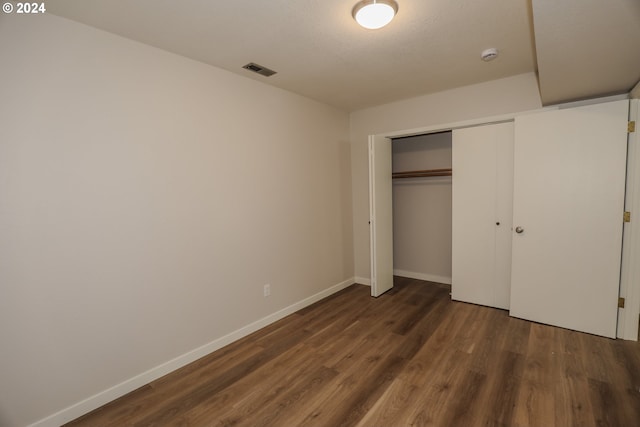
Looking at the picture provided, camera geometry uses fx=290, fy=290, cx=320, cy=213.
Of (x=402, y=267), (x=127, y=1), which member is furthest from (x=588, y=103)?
(x=127, y=1)

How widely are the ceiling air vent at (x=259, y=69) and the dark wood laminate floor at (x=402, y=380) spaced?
2616 millimetres

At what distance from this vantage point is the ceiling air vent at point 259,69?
8.74ft

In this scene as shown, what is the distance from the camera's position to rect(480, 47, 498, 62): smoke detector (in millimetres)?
2507

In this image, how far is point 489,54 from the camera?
2551 mm

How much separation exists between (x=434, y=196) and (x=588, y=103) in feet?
6.31

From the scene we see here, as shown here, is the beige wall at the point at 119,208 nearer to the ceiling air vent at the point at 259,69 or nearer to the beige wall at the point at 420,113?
the ceiling air vent at the point at 259,69

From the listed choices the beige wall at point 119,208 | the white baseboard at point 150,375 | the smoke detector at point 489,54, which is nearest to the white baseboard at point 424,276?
the white baseboard at point 150,375

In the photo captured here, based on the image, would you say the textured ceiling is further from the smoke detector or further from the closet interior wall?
the closet interior wall

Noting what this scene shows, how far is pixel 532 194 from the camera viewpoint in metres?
2.96

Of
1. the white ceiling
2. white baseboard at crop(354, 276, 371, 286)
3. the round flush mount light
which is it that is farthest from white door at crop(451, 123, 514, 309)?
the round flush mount light

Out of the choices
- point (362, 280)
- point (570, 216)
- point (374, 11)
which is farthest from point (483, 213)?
point (374, 11)

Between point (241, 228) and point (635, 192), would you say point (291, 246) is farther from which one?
point (635, 192)

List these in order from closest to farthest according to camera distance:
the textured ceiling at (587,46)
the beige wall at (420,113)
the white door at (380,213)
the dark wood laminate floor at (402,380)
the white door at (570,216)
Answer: the textured ceiling at (587,46), the dark wood laminate floor at (402,380), the white door at (570,216), the beige wall at (420,113), the white door at (380,213)

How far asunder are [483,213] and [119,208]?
3.61 m
